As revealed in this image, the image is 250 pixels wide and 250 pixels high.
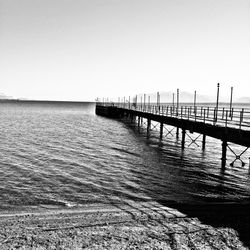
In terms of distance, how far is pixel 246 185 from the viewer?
50.3ft

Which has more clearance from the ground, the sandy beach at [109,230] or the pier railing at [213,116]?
the pier railing at [213,116]

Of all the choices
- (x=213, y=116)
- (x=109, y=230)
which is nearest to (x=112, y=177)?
(x=109, y=230)

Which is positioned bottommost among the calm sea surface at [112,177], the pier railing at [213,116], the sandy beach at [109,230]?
the calm sea surface at [112,177]

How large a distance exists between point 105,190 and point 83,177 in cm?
283

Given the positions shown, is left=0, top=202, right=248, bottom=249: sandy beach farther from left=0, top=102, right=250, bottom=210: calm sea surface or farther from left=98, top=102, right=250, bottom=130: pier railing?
left=98, top=102, right=250, bottom=130: pier railing

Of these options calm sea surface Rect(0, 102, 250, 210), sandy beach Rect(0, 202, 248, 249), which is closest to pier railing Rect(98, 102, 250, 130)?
calm sea surface Rect(0, 102, 250, 210)

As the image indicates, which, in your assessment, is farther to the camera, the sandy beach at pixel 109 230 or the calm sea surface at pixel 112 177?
the calm sea surface at pixel 112 177

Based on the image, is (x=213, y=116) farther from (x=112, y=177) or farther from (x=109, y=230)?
(x=109, y=230)

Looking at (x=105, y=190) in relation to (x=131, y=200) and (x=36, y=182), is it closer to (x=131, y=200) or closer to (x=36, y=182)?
(x=131, y=200)

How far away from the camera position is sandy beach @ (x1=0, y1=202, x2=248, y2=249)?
27.4 ft

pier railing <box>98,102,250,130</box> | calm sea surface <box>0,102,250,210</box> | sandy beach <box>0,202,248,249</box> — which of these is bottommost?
calm sea surface <box>0,102,250,210</box>

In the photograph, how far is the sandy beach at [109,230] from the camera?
8.35 m

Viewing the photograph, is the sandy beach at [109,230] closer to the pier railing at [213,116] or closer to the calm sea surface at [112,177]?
the calm sea surface at [112,177]

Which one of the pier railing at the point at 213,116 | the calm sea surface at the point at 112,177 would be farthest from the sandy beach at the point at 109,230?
the pier railing at the point at 213,116
